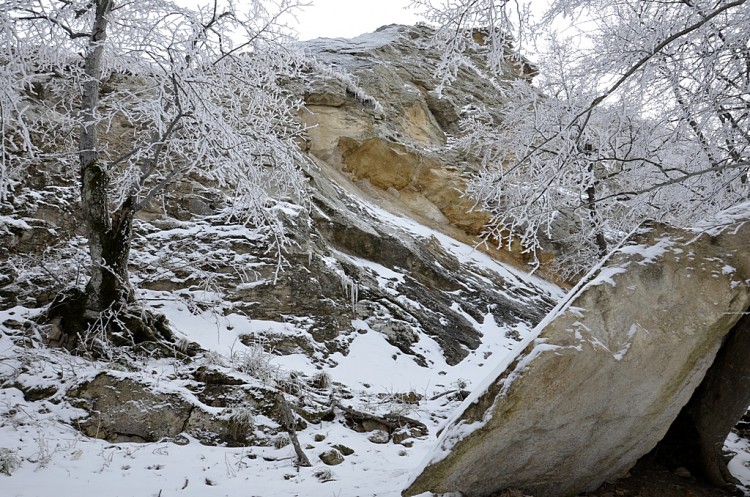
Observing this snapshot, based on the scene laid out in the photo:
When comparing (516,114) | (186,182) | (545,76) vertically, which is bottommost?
(186,182)

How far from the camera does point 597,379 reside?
2883 mm

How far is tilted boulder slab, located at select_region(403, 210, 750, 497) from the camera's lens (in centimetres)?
286

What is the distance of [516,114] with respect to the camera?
29.2 feet

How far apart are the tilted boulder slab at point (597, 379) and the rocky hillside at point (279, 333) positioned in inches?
32.5

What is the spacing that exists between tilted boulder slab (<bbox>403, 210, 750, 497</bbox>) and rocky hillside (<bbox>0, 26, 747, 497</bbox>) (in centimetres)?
83

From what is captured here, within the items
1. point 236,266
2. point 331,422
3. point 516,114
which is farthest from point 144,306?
point 516,114

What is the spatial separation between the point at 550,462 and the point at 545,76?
807cm

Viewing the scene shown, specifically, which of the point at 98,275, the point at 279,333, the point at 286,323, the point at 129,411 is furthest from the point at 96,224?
the point at 286,323

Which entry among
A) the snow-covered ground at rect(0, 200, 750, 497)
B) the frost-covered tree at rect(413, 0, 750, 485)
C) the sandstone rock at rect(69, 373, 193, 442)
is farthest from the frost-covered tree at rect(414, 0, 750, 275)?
the sandstone rock at rect(69, 373, 193, 442)

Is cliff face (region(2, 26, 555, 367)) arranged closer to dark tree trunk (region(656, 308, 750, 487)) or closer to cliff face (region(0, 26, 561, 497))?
cliff face (region(0, 26, 561, 497))

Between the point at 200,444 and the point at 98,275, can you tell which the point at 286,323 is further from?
the point at 200,444

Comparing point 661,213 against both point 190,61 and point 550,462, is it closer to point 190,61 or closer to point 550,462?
point 550,462

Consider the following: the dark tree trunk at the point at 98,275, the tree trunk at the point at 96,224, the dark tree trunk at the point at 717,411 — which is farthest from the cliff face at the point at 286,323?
the dark tree trunk at the point at 717,411

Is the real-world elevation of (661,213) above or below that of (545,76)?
below
